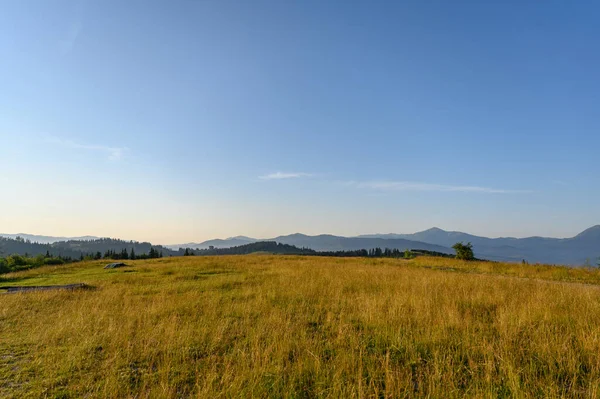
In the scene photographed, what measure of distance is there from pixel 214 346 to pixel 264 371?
6.57 ft

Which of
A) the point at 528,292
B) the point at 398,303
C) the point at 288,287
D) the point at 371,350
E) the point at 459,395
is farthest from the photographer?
the point at 288,287

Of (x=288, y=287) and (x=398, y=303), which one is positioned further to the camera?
(x=288, y=287)

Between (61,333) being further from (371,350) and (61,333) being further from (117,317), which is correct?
(371,350)

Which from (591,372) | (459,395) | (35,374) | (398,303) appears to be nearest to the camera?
(459,395)

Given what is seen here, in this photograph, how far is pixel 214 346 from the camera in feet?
21.7

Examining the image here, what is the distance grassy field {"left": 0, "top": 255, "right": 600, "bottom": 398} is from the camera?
4.75 m

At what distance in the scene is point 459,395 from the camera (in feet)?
14.4

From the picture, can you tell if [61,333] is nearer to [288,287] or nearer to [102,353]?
[102,353]

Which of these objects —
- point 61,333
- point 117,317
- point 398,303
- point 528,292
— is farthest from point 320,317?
point 528,292

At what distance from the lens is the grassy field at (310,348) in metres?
4.75

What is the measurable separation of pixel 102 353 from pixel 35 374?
115cm

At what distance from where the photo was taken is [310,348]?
6246 millimetres

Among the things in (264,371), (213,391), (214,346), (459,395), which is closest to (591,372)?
(459,395)

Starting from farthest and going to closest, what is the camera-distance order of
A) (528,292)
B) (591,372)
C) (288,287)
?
(288,287) < (528,292) < (591,372)
